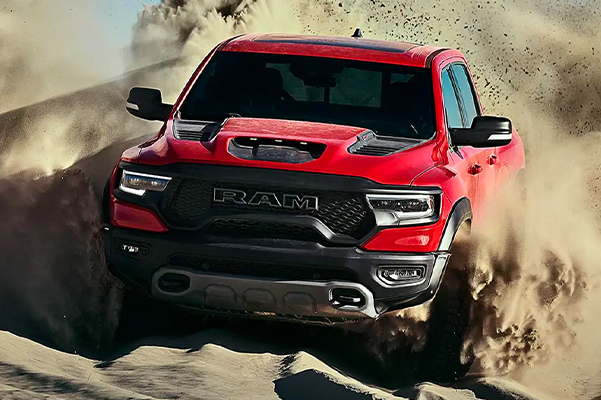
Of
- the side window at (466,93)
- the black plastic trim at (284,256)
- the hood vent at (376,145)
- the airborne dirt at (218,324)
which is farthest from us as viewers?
the side window at (466,93)

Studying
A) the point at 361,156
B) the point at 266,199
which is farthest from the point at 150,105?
the point at 361,156

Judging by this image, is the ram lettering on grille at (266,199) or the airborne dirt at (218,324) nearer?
the airborne dirt at (218,324)

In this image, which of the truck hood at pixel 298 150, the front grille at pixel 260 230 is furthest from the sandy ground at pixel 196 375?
the truck hood at pixel 298 150

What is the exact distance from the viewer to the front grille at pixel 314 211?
5992 mm

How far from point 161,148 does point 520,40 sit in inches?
551

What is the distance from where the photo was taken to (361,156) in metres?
6.18

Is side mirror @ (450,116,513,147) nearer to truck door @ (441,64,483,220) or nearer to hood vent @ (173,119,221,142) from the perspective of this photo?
truck door @ (441,64,483,220)

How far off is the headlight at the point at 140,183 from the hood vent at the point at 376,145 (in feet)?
3.17

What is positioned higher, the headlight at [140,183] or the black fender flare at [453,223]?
the headlight at [140,183]

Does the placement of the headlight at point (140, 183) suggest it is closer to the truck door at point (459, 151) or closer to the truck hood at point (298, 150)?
the truck hood at point (298, 150)

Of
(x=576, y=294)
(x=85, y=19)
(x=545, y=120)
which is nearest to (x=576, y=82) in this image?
(x=545, y=120)

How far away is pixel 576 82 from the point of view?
16.4 metres

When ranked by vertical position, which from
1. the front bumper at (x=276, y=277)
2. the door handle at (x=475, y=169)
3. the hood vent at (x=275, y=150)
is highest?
the hood vent at (x=275, y=150)

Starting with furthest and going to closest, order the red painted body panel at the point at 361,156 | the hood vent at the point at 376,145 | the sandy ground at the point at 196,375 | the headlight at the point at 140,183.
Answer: the hood vent at the point at 376,145
the headlight at the point at 140,183
the red painted body panel at the point at 361,156
the sandy ground at the point at 196,375
